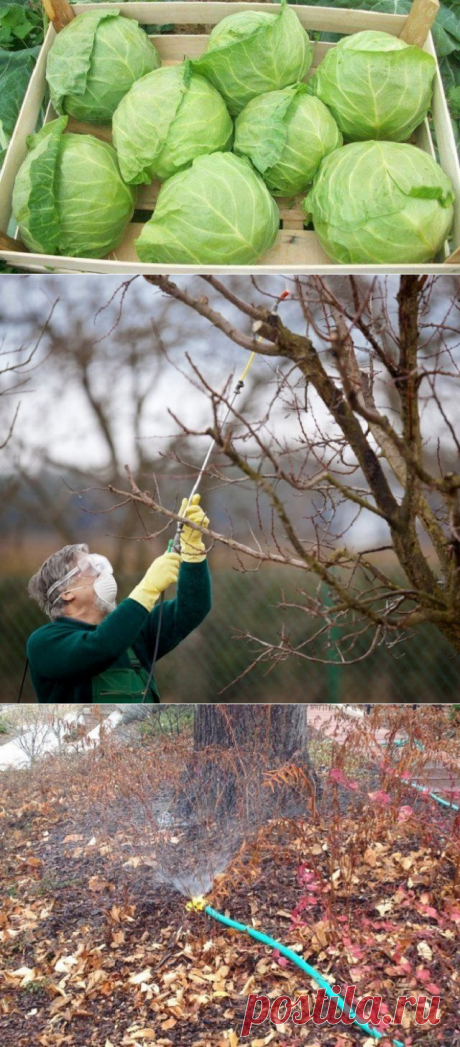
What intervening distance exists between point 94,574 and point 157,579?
23 cm

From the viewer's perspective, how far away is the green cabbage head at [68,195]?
7.96 ft

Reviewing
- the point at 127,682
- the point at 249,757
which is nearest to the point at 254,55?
the point at 127,682

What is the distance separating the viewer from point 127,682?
8.77 ft

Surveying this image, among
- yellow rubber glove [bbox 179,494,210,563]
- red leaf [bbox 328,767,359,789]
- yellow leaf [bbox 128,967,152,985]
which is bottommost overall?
yellow leaf [bbox 128,967,152,985]

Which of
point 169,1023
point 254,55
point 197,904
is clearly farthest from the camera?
point 197,904

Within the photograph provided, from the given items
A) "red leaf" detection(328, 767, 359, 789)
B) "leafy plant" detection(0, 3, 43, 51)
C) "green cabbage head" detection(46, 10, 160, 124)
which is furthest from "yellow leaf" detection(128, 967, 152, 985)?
"leafy plant" detection(0, 3, 43, 51)

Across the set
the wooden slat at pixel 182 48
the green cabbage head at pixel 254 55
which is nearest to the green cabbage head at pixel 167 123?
the green cabbage head at pixel 254 55

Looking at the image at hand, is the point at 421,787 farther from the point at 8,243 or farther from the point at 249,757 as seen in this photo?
the point at 8,243

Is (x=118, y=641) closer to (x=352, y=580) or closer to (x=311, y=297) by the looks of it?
(x=352, y=580)

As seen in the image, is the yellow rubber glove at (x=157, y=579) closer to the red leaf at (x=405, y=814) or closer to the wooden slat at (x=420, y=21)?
the red leaf at (x=405, y=814)

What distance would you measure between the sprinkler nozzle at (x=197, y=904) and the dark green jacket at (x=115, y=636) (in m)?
1.34

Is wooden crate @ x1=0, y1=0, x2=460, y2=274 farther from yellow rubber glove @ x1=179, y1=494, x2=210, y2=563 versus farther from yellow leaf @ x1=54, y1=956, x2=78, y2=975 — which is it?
yellow leaf @ x1=54, y1=956, x2=78, y2=975

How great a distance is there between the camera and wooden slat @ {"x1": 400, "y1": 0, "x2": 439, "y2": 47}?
257 cm

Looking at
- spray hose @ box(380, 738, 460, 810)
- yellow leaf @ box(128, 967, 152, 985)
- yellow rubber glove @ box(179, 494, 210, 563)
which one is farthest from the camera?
spray hose @ box(380, 738, 460, 810)
